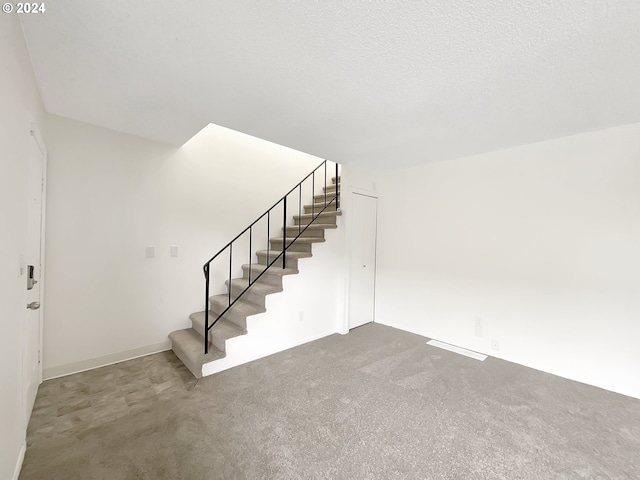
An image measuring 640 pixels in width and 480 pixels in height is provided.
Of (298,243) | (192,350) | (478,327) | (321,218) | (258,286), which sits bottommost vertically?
(192,350)

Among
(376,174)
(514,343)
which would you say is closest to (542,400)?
(514,343)

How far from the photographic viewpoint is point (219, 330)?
113 inches

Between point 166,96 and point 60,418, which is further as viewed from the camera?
point 166,96

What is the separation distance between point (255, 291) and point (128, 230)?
5.05ft

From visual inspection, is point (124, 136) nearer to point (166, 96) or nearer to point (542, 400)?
point (166, 96)

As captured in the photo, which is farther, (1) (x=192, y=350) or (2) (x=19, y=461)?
(1) (x=192, y=350)

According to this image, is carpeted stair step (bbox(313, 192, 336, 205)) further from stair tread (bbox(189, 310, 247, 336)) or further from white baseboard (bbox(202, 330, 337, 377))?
stair tread (bbox(189, 310, 247, 336))

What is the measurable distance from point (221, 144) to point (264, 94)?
1.80 m

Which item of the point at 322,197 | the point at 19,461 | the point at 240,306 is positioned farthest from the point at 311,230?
the point at 19,461

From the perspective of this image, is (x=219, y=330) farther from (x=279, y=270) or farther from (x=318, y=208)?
(x=318, y=208)

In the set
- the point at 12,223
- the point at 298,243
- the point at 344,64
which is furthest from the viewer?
the point at 298,243

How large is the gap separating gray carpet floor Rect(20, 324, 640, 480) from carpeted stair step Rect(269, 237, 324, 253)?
1.48 m

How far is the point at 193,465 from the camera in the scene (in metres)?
1.57

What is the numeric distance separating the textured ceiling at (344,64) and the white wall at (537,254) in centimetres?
44
